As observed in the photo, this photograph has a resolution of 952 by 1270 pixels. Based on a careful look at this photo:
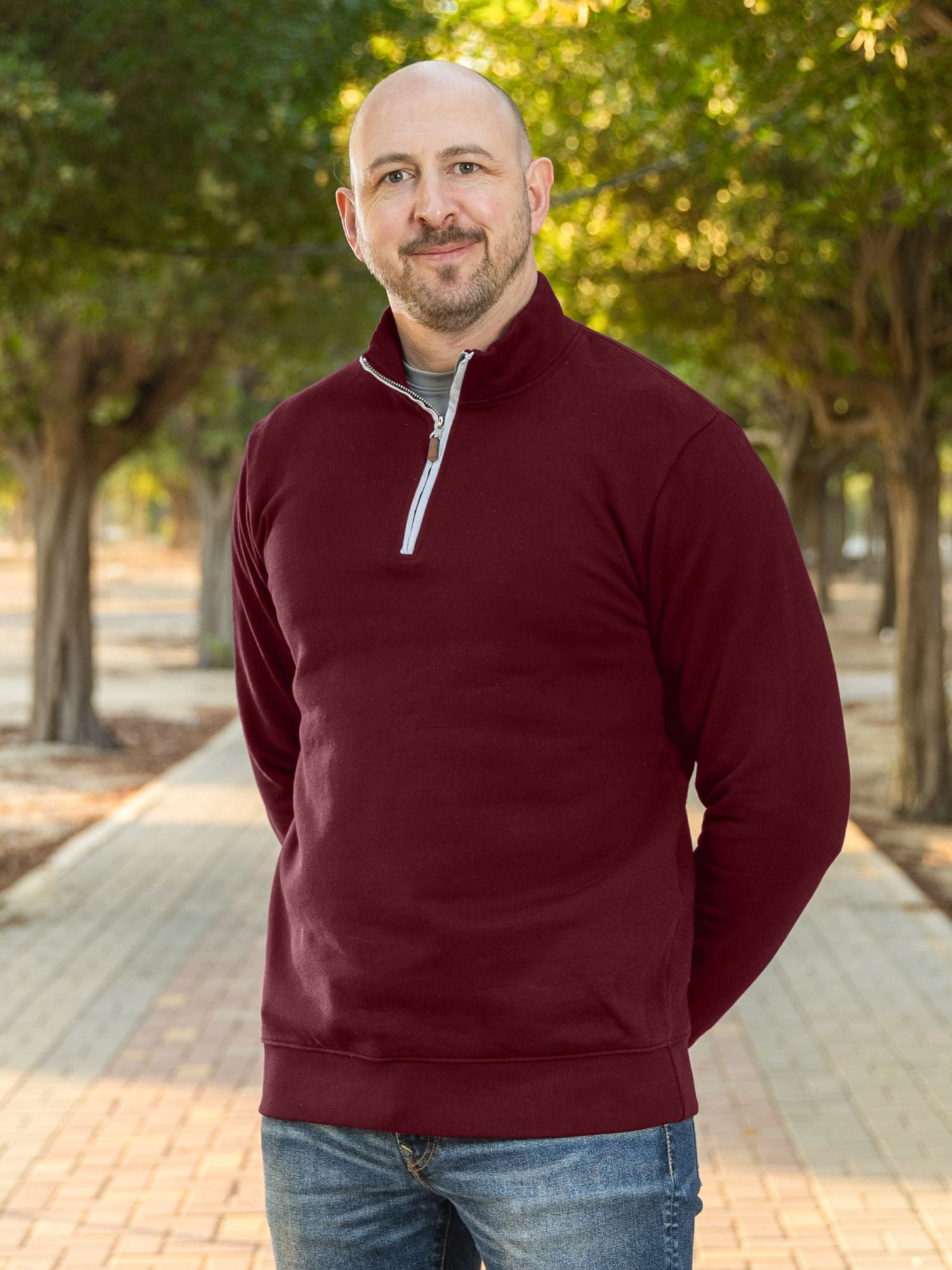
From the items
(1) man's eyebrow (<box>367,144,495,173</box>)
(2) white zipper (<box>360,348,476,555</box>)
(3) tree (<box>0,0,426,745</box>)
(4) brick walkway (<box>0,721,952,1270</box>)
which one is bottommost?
(4) brick walkway (<box>0,721,952,1270</box>)

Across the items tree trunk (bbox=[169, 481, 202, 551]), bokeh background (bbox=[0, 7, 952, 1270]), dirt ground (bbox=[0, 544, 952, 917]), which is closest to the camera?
bokeh background (bbox=[0, 7, 952, 1270])

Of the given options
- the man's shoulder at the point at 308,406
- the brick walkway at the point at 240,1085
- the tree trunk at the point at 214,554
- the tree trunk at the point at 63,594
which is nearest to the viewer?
the man's shoulder at the point at 308,406

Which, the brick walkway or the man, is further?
the brick walkway

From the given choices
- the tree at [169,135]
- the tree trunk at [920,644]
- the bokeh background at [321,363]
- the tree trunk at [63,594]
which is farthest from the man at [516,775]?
the tree trunk at [63,594]

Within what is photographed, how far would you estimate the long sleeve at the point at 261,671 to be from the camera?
2263 millimetres

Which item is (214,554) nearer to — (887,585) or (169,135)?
(887,585)

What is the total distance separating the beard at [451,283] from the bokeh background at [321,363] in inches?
129

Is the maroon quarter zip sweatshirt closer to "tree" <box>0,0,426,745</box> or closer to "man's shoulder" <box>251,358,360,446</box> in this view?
"man's shoulder" <box>251,358,360,446</box>

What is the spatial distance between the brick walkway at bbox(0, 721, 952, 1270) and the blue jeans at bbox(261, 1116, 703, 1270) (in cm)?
9

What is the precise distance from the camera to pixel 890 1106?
5711 mm

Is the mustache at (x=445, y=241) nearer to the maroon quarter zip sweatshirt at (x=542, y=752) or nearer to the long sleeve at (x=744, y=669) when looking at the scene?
the maroon quarter zip sweatshirt at (x=542, y=752)

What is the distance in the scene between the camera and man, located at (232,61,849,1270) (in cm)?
185

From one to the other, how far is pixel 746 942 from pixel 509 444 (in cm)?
69

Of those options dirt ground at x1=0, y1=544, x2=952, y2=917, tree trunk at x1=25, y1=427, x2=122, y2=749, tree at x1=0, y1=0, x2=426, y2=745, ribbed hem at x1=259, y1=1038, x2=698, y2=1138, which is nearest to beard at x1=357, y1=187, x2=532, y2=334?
ribbed hem at x1=259, y1=1038, x2=698, y2=1138
